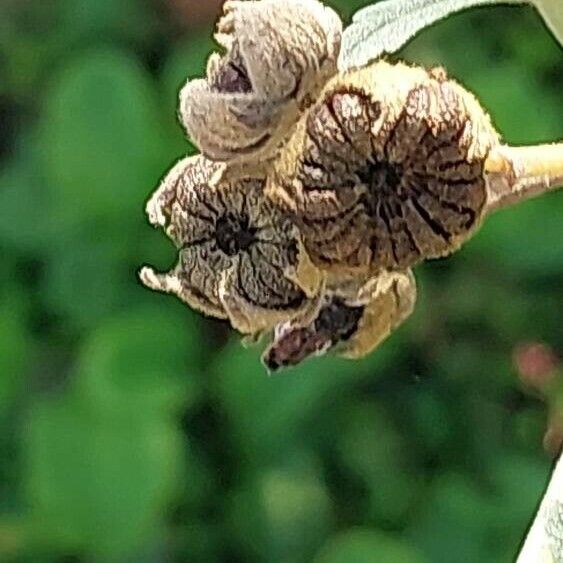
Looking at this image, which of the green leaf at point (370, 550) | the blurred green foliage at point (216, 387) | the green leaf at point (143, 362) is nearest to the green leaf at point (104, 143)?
the blurred green foliage at point (216, 387)

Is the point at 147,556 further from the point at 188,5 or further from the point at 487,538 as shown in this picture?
the point at 188,5

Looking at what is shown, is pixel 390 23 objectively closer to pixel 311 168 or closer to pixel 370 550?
pixel 311 168

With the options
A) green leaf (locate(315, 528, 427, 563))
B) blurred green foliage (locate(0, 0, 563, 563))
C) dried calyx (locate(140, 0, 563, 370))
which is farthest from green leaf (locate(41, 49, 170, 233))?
dried calyx (locate(140, 0, 563, 370))

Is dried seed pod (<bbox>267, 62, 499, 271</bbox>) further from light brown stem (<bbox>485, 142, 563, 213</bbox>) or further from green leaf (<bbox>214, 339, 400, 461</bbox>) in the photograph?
green leaf (<bbox>214, 339, 400, 461</bbox>)

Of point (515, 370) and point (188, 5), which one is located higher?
point (188, 5)

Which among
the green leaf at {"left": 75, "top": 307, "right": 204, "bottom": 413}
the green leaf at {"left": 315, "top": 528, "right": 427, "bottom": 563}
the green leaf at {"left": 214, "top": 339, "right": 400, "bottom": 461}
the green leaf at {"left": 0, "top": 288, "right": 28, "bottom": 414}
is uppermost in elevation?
the green leaf at {"left": 0, "top": 288, "right": 28, "bottom": 414}

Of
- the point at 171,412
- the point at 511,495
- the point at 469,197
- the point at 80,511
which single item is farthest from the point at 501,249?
the point at 469,197

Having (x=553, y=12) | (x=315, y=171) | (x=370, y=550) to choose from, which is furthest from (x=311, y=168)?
(x=370, y=550)
